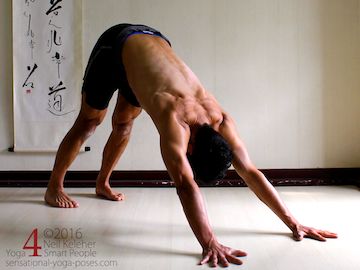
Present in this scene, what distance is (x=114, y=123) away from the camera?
3.07 meters

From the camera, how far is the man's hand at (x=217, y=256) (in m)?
1.93

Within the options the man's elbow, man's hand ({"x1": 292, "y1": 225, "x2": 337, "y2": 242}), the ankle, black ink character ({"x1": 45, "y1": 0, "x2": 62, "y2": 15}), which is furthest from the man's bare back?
black ink character ({"x1": 45, "y1": 0, "x2": 62, "y2": 15})

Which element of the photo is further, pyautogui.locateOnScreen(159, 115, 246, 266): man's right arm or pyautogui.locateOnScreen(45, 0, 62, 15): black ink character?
pyautogui.locateOnScreen(45, 0, 62, 15): black ink character

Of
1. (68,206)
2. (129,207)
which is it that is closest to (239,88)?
(129,207)

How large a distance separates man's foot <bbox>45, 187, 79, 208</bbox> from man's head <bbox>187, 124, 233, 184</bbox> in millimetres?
1178

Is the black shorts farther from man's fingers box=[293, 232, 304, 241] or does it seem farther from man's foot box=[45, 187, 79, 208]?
man's fingers box=[293, 232, 304, 241]

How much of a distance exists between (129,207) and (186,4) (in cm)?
171

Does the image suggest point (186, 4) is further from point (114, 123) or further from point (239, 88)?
point (114, 123)

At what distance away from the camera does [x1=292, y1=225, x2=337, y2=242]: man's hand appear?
2.26m

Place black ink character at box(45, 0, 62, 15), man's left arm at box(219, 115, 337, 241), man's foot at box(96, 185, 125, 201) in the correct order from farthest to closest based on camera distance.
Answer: black ink character at box(45, 0, 62, 15) → man's foot at box(96, 185, 125, 201) → man's left arm at box(219, 115, 337, 241)

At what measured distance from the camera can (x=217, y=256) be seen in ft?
6.40

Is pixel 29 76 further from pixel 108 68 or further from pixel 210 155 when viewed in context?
pixel 210 155

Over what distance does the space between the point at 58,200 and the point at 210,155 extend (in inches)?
53.4

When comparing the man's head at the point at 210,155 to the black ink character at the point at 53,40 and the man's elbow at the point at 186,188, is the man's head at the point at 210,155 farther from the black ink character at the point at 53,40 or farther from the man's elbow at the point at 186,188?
the black ink character at the point at 53,40
